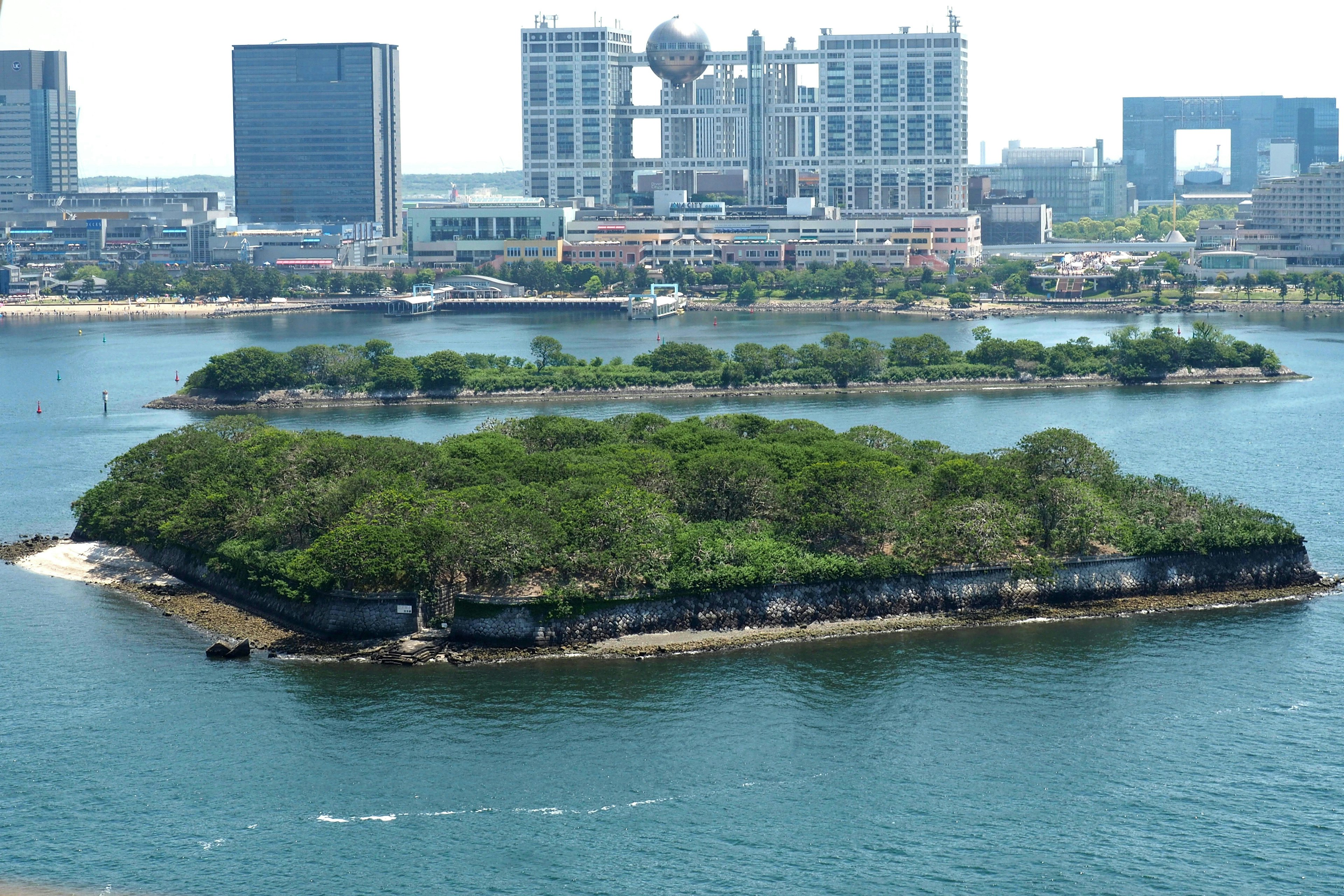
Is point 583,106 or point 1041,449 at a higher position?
point 583,106

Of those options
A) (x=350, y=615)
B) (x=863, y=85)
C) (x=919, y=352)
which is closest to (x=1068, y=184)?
(x=863, y=85)

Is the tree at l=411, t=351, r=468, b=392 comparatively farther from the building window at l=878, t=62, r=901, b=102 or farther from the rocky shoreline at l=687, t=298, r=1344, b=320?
the building window at l=878, t=62, r=901, b=102

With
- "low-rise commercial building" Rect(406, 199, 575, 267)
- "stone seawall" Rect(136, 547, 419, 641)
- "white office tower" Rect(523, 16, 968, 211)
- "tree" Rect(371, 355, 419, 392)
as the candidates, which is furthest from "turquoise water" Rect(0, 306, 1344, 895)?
"white office tower" Rect(523, 16, 968, 211)

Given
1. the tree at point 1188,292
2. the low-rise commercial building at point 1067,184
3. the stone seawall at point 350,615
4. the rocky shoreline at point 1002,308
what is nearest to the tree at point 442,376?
the stone seawall at point 350,615

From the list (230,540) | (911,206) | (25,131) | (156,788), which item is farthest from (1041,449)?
(25,131)

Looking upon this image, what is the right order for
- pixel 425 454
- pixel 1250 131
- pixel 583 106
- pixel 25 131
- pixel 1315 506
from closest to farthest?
pixel 425 454 < pixel 1315 506 < pixel 583 106 < pixel 25 131 < pixel 1250 131

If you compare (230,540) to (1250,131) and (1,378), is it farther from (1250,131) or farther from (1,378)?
(1250,131)

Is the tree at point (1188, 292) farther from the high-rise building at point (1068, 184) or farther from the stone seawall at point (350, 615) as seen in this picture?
the stone seawall at point (350, 615)
